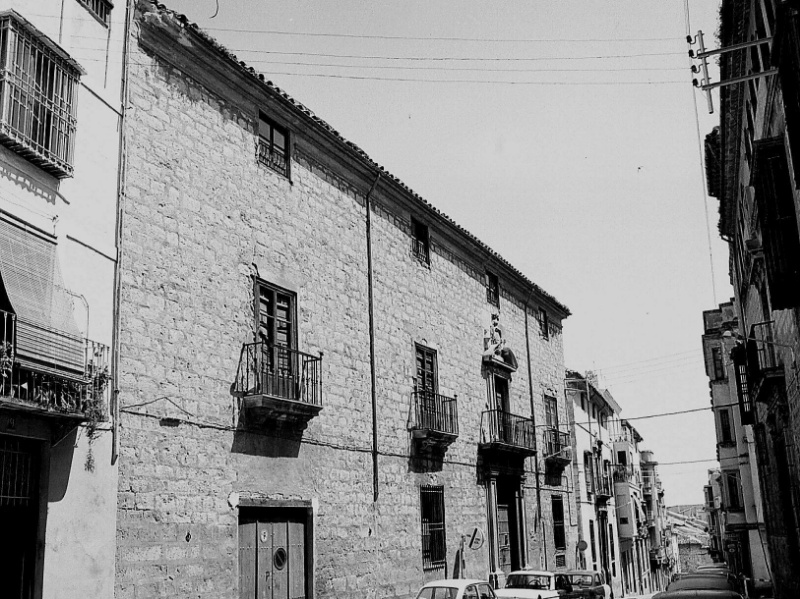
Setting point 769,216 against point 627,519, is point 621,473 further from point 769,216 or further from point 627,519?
point 769,216

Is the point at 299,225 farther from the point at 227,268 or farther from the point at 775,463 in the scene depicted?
the point at 775,463

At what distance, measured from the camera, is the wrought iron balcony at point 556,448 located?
25.4m

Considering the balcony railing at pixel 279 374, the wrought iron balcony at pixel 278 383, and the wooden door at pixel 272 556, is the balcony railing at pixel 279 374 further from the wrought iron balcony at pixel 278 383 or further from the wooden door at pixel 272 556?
the wooden door at pixel 272 556

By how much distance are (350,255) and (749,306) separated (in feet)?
36.2

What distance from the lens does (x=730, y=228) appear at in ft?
83.8

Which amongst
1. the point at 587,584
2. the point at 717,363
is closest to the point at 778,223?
the point at 587,584

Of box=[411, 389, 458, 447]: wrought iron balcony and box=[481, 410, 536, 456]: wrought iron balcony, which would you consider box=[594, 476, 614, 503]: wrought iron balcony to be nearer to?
box=[481, 410, 536, 456]: wrought iron balcony

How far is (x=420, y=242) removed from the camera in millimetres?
19688

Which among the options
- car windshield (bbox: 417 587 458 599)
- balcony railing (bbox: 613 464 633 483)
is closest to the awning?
car windshield (bbox: 417 587 458 599)

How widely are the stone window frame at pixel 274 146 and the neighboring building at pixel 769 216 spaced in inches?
298

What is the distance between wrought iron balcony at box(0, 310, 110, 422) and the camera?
8.38 m

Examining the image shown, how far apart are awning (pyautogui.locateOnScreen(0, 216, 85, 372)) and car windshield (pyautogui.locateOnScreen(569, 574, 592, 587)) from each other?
14.0m

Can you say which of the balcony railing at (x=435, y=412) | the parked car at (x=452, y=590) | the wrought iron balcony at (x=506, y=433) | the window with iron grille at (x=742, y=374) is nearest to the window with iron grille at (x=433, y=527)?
the balcony railing at (x=435, y=412)

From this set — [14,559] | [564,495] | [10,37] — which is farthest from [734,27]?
[564,495]
